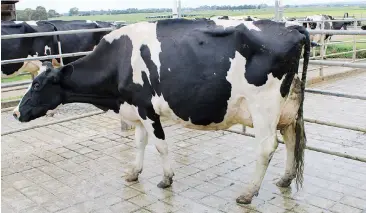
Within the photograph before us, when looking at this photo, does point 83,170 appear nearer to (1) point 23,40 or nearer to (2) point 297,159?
(2) point 297,159

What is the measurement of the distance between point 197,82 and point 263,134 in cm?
74

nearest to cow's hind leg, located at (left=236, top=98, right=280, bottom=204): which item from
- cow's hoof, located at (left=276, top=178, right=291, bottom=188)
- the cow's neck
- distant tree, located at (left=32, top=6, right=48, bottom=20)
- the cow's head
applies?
cow's hoof, located at (left=276, top=178, right=291, bottom=188)

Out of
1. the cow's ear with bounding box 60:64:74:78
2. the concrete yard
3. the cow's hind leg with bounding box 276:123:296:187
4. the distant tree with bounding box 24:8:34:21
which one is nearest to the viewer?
the concrete yard

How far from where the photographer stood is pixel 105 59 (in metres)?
4.61

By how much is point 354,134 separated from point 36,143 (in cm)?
438

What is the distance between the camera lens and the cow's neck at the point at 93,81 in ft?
15.0

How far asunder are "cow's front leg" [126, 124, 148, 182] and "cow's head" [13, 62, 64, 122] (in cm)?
94

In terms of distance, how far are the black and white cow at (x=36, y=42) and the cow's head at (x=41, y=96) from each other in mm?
3578

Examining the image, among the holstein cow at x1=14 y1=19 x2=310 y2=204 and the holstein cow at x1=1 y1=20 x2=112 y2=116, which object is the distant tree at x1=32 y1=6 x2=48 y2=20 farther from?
the holstein cow at x1=14 y1=19 x2=310 y2=204

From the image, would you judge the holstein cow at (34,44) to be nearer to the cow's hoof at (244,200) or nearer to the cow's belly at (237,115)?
the cow's belly at (237,115)

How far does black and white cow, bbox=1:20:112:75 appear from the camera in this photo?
784 cm

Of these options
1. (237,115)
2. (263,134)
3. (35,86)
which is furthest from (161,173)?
(35,86)

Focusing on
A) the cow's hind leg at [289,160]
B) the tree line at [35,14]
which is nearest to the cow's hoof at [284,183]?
the cow's hind leg at [289,160]

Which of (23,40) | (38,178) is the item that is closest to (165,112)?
(38,178)
